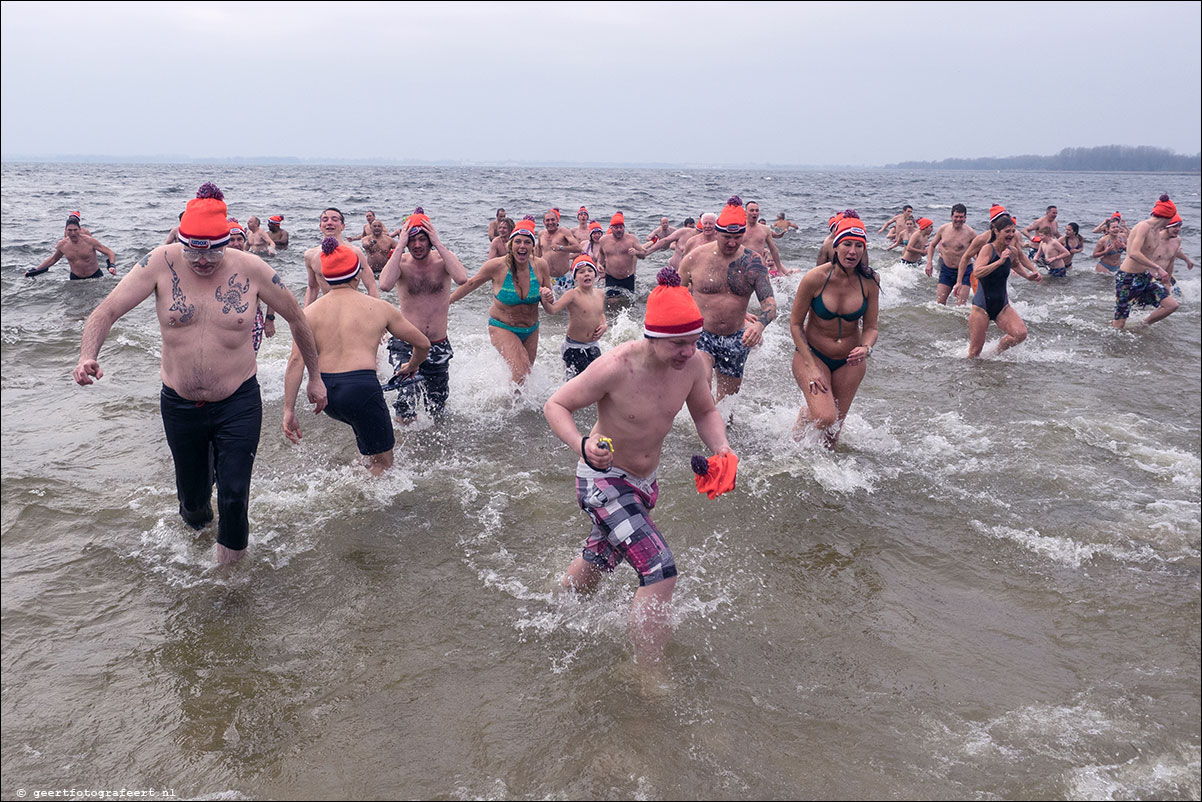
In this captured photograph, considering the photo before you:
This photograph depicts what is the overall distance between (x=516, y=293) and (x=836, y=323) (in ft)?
10.4

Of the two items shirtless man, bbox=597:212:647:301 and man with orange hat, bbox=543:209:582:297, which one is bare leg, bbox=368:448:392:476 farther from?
shirtless man, bbox=597:212:647:301

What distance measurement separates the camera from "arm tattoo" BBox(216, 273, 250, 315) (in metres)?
4.15

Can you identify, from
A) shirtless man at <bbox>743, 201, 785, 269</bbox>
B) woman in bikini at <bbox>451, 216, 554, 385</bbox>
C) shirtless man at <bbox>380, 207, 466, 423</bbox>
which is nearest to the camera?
shirtless man at <bbox>380, 207, 466, 423</bbox>

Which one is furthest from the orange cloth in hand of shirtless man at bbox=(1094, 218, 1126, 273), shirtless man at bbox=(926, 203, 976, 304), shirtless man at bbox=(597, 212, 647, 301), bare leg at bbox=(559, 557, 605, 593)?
shirtless man at bbox=(1094, 218, 1126, 273)

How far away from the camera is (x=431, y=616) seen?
14.6 ft

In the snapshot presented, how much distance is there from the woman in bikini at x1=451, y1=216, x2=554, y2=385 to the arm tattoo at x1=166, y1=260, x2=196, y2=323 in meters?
3.46

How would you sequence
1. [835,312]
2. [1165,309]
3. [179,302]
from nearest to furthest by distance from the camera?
[179,302]
[835,312]
[1165,309]

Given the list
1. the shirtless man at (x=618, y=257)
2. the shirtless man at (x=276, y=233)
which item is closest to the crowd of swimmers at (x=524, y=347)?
the shirtless man at (x=618, y=257)

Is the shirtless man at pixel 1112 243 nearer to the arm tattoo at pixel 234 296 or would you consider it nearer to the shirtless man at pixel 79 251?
the arm tattoo at pixel 234 296

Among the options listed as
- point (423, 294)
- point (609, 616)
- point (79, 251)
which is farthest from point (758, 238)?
point (79, 251)

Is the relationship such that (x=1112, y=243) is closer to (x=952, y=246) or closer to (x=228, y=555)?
(x=952, y=246)

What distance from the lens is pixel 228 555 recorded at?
4.79 metres

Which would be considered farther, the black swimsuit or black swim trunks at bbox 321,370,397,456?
the black swimsuit

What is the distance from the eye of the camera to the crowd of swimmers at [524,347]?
369 centimetres
